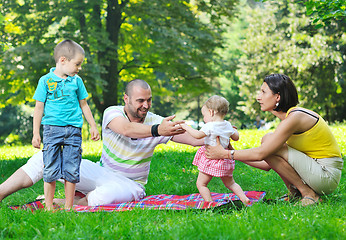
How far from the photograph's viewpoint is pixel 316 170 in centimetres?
437

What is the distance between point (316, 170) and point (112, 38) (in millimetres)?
13681

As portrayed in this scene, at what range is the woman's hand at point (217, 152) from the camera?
4.52 metres

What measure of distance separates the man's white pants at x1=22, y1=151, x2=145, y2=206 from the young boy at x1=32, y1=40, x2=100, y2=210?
12.0 inches

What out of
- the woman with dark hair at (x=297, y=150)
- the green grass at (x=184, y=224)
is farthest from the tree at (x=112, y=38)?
the green grass at (x=184, y=224)

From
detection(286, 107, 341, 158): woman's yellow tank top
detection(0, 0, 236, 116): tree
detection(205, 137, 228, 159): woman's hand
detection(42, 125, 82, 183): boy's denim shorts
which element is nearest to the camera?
detection(42, 125, 82, 183): boy's denim shorts

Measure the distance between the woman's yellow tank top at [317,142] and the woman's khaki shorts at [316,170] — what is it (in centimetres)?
7

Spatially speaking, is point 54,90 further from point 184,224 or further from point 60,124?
point 184,224

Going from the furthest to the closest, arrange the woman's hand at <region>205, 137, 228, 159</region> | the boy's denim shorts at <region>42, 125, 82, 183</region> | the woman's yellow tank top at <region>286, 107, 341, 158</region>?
the woman's hand at <region>205, 137, 228, 159</region> → the woman's yellow tank top at <region>286, 107, 341, 158</region> → the boy's denim shorts at <region>42, 125, 82, 183</region>

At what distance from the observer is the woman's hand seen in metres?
4.52

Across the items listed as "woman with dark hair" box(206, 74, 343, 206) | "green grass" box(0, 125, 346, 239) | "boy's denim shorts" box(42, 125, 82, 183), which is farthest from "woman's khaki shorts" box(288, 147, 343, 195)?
"boy's denim shorts" box(42, 125, 82, 183)

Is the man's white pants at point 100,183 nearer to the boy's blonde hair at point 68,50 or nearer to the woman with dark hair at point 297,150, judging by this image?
the woman with dark hair at point 297,150

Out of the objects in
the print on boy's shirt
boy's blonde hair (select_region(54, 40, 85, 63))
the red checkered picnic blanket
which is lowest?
the red checkered picnic blanket

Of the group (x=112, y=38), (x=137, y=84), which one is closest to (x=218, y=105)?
(x=137, y=84)

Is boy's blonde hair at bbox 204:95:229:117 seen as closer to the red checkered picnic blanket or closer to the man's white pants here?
the red checkered picnic blanket
